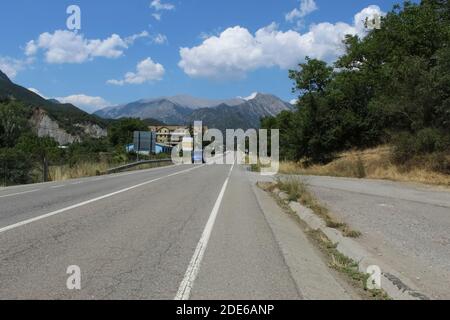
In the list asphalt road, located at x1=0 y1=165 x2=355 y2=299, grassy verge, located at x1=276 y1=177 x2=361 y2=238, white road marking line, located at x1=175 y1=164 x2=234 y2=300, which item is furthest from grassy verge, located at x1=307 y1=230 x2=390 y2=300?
white road marking line, located at x1=175 y1=164 x2=234 y2=300

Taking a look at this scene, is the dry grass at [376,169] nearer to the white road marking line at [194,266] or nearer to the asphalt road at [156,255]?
the asphalt road at [156,255]

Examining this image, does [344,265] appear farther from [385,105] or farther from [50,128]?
[50,128]

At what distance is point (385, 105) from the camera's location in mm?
30906

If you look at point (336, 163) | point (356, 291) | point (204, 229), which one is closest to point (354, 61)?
point (336, 163)

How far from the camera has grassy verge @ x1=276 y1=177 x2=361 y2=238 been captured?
10042mm

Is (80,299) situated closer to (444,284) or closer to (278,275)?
(278,275)

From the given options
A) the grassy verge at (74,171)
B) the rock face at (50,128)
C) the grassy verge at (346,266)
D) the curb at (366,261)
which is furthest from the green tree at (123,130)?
the grassy verge at (346,266)

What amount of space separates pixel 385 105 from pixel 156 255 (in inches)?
1035

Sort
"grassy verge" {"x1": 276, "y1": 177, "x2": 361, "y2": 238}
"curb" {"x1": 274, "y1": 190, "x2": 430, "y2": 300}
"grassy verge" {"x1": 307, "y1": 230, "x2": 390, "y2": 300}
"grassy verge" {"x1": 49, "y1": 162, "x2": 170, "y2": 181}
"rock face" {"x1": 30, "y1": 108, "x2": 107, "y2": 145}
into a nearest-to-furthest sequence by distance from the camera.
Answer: "curb" {"x1": 274, "y1": 190, "x2": 430, "y2": 300}
"grassy verge" {"x1": 307, "y1": 230, "x2": 390, "y2": 300}
"grassy verge" {"x1": 276, "y1": 177, "x2": 361, "y2": 238}
"grassy verge" {"x1": 49, "y1": 162, "x2": 170, "y2": 181}
"rock face" {"x1": 30, "y1": 108, "x2": 107, "y2": 145}

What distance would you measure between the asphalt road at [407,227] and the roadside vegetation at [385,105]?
718cm

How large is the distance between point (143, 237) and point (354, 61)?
1881 inches

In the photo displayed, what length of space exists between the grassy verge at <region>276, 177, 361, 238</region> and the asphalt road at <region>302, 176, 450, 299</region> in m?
0.32

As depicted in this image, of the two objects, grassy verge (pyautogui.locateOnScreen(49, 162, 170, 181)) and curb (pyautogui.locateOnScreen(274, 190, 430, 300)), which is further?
grassy verge (pyautogui.locateOnScreen(49, 162, 170, 181))

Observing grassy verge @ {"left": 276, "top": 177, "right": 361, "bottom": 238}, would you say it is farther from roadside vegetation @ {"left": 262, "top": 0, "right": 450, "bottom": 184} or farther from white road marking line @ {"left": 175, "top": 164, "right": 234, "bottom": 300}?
roadside vegetation @ {"left": 262, "top": 0, "right": 450, "bottom": 184}
